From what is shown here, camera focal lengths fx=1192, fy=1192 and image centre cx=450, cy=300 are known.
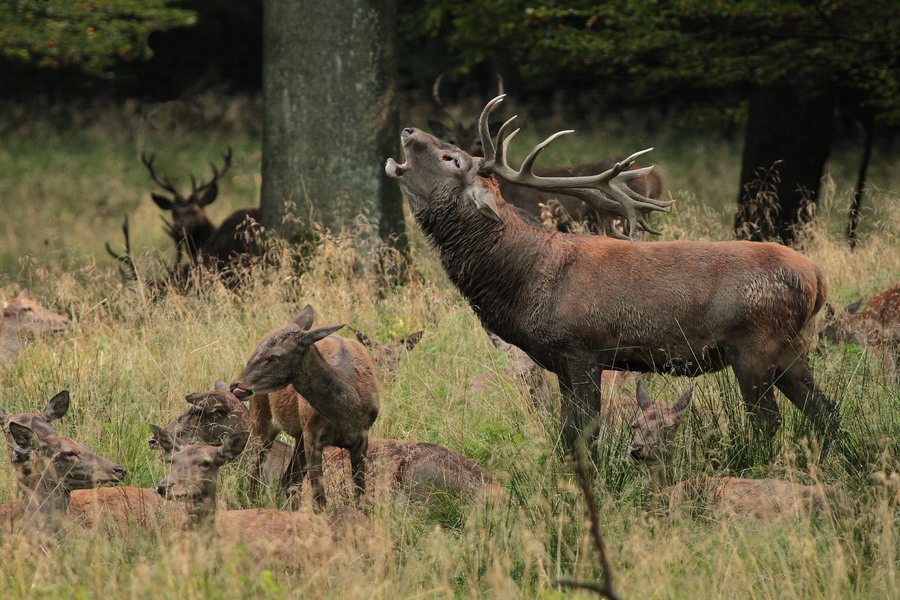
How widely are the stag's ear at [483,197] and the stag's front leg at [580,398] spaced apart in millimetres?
898

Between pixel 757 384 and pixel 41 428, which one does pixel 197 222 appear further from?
pixel 757 384

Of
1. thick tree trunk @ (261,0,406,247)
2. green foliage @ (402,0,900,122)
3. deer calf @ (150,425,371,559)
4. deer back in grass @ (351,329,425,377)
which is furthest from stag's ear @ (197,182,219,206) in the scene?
deer calf @ (150,425,371,559)

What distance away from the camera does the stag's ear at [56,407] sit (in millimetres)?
5695

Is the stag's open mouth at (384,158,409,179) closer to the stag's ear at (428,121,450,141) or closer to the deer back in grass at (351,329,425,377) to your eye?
the deer back in grass at (351,329,425,377)

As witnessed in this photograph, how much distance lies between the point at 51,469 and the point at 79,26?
1602cm

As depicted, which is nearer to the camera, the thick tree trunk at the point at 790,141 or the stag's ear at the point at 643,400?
the stag's ear at the point at 643,400

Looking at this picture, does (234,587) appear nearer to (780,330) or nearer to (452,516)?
(452,516)

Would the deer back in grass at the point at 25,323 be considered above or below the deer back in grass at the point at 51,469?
below

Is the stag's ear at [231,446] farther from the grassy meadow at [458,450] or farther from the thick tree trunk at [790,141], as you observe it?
the thick tree trunk at [790,141]

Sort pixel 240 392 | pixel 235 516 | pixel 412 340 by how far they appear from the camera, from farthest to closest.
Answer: pixel 412 340
pixel 240 392
pixel 235 516

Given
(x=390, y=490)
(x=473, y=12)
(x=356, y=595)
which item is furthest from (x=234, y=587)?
(x=473, y=12)

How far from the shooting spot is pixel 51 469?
16.8 feet

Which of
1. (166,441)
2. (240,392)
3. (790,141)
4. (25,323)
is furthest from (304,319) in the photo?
(790,141)

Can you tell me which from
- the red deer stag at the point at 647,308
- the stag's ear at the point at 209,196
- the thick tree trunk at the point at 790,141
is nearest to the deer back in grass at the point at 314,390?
the red deer stag at the point at 647,308
